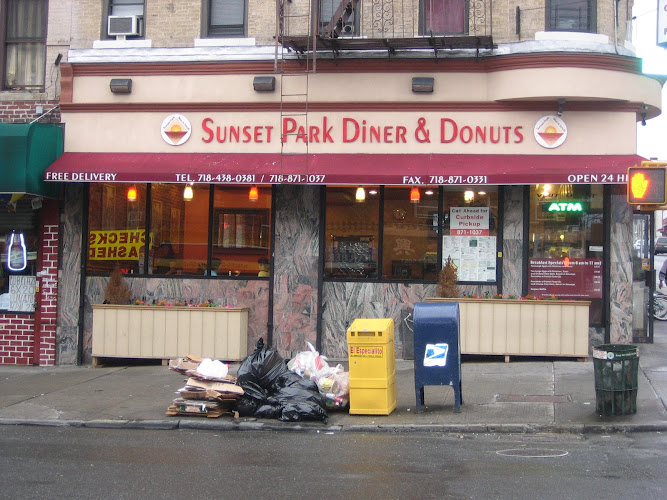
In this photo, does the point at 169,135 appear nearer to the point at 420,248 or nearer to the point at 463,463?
the point at 420,248

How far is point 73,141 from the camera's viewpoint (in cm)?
1413

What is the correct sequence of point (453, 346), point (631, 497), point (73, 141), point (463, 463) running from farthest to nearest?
point (73, 141), point (453, 346), point (463, 463), point (631, 497)

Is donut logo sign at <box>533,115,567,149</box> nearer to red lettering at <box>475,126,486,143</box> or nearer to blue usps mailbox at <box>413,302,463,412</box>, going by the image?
red lettering at <box>475,126,486,143</box>

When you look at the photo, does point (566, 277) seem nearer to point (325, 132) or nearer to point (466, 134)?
point (466, 134)

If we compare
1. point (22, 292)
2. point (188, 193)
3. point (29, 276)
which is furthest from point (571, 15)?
point (22, 292)

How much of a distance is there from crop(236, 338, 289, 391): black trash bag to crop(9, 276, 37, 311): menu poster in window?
609 centimetres

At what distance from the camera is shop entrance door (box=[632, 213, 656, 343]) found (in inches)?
577

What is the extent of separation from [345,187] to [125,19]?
16.3ft

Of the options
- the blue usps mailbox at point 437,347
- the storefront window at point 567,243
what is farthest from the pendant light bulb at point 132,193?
the storefront window at point 567,243

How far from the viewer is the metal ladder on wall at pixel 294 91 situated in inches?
530

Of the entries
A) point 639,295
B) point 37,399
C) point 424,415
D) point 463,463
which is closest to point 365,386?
point 424,415

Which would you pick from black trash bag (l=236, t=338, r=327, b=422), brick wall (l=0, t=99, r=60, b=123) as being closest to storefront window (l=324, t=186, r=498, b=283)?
black trash bag (l=236, t=338, r=327, b=422)

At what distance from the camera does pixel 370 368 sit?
9602 millimetres

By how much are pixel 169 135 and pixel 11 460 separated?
24.3ft
